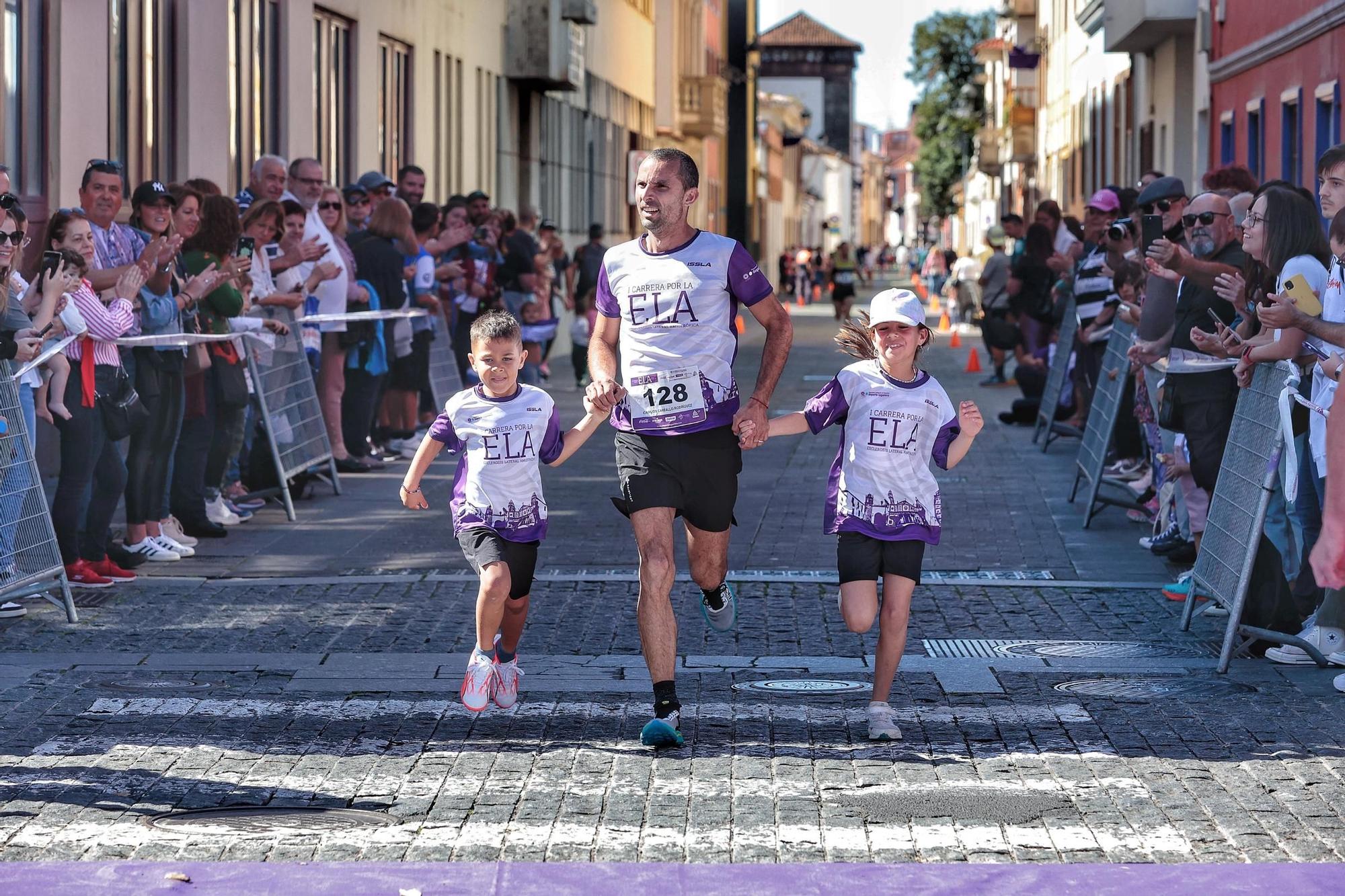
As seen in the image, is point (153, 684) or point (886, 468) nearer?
point (886, 468)

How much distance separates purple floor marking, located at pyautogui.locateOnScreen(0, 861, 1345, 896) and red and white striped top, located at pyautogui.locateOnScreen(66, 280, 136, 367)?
17.7ft

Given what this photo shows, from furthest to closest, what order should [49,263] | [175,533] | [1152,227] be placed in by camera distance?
[175,533], [1152,227], [49,263]

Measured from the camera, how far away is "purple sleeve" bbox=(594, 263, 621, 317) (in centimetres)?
737

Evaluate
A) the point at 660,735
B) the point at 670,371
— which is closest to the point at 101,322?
the point at 670,371

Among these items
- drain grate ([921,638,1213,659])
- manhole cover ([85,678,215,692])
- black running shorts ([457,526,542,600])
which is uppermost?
black running shorts ([457,526,542,600])

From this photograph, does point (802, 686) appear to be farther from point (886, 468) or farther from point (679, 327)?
point (679, 327)

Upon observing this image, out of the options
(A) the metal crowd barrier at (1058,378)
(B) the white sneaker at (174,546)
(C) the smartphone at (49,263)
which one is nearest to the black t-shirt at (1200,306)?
(B) the white sneaker at (174,546)

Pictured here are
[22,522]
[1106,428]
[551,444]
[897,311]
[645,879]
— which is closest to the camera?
[645,879]

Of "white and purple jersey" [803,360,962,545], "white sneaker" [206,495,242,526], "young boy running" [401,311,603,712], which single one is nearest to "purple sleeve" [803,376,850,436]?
"white and purple jersey" [803,360,962,545]

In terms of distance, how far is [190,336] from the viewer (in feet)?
38.2

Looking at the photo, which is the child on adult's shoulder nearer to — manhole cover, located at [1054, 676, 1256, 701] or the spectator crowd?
manhole cover, located at [1054, 676, 1256, 701]

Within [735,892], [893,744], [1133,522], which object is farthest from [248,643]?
[1133,522]

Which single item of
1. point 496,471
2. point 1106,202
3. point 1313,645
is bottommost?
point 1313,645

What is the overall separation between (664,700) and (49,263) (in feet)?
14.8
